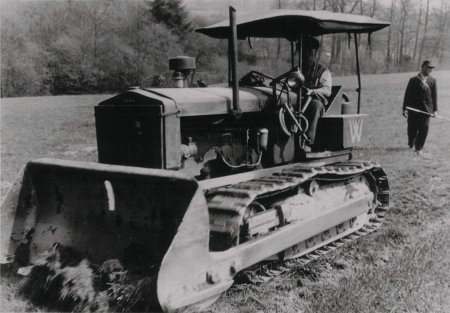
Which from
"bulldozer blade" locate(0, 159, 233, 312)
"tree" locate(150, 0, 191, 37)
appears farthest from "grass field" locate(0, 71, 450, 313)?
"tree" locate(150, 0, 191, 37)

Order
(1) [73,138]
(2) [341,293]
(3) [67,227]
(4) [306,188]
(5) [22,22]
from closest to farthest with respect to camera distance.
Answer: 1. (2) [341,293]
2. (3) [67,227]
3. (4) [306,188]
4. (1) [73,138]
5. (5) [22,22]

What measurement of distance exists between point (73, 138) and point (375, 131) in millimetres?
9058

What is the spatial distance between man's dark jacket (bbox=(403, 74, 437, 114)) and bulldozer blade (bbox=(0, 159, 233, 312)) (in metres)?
9.52

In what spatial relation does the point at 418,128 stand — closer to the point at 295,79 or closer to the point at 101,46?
the point at 295,79

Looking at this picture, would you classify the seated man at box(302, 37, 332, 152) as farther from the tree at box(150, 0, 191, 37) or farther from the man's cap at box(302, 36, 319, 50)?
the tree at box(150, 0, 191, 37)

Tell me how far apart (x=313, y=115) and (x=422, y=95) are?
7.33 meters

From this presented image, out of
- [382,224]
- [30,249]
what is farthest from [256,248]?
[382,224]

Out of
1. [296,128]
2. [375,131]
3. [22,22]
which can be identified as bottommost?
[375,131]

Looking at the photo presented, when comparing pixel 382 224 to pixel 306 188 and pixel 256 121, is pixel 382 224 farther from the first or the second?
pixel 256 121

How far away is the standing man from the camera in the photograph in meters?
12.1

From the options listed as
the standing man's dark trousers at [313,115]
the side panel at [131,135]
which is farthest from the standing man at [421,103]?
the side panel at [131,135]

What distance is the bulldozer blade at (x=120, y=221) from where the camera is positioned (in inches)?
146

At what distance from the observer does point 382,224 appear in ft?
21.5

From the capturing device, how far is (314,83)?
244 inches
